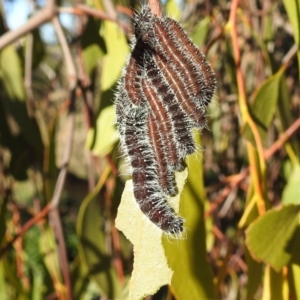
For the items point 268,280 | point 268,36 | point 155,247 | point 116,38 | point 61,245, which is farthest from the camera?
point 268,36

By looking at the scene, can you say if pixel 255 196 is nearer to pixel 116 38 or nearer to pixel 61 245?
pixel 61 245

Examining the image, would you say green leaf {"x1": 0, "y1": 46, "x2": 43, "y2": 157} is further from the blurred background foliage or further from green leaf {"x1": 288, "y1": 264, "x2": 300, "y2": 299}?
green leaf {"x1": 288, "y1": 264, "x2": 300, "y2": 299}

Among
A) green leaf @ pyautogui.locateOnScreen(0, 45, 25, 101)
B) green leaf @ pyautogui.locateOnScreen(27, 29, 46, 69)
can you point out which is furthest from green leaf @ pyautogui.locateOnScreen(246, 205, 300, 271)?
green leaf @ pyautogui.locateOnScreen(27, 29, 46, 69)

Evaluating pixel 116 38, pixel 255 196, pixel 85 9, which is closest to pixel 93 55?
pixel 116 38

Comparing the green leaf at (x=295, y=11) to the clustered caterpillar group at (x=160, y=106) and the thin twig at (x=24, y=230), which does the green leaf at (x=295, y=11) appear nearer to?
the clustered caterpillar group at (x=160, y=106)

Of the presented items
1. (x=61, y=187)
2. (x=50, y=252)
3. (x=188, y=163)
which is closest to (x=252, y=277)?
(x=188, y=163)
